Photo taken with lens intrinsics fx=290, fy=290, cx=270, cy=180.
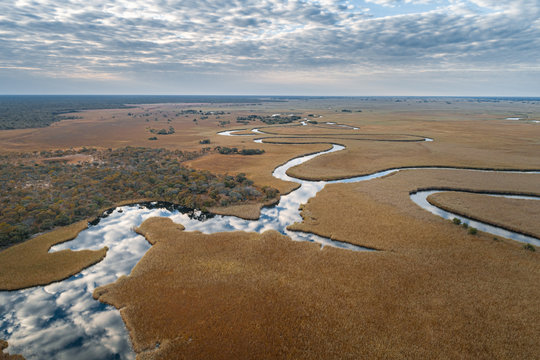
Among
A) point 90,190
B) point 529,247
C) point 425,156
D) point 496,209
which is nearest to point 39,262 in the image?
→ point 90,190

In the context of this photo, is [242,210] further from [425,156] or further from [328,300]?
[425,156]

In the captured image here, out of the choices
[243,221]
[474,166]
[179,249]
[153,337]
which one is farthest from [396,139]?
[153,337]

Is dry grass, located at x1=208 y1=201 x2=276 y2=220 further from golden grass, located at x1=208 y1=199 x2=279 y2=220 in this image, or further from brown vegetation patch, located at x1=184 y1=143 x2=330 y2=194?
brown vegetation patch, located at x1=184 y1=143 x2=330 y2=194

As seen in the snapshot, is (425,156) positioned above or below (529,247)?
above

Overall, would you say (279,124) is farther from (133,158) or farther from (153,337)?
(153,337)

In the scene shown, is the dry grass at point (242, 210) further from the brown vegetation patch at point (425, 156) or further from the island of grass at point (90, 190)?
the brown vegetation patch at point (425, 156)

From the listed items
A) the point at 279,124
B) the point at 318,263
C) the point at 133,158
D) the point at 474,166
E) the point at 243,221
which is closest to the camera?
the point at 318,263

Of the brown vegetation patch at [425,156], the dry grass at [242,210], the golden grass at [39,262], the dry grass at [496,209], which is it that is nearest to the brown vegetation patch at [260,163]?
the brown vegetation patch at [425,156]
